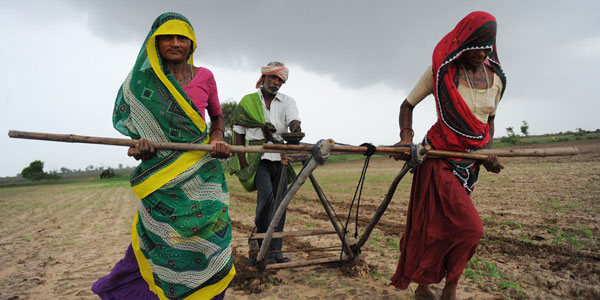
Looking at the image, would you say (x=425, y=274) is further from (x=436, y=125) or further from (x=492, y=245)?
(x=492, y=245)

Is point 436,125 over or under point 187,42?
under

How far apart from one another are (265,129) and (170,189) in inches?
67.0

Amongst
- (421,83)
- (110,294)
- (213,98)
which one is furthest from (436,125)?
(110,294)

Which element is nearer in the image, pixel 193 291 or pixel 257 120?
pixel 193 291

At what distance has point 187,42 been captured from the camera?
2.40 meters

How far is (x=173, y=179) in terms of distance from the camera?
2279mm

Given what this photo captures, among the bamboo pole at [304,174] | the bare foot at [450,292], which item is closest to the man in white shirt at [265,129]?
the bamboo pole at [304,174]

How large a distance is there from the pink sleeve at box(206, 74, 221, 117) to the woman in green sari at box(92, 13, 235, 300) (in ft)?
0.37

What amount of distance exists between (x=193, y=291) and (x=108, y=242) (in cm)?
447

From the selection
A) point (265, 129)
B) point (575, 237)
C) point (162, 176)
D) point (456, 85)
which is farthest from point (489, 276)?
point (162, 176)

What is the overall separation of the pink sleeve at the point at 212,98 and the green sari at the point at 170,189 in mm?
256

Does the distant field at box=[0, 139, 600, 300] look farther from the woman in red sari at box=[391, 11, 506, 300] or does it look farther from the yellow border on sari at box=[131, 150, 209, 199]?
the yellow border on sari at box=[131, 150, 209, 199]

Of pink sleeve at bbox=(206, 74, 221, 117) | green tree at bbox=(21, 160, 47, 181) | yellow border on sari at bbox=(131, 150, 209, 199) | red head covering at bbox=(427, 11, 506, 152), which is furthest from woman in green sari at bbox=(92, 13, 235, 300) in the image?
green tree at bbox=(21, 160, 47, 181)

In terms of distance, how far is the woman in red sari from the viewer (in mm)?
2531
